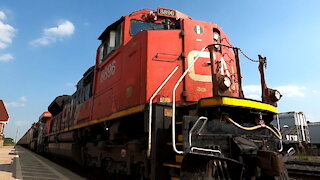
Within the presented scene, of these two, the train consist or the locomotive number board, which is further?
the locomotive number board

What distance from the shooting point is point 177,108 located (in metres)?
4.03

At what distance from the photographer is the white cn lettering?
569cm

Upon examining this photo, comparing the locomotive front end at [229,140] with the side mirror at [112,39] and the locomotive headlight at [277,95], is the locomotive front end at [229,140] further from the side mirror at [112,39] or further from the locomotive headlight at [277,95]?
the side mirror at [112,39]

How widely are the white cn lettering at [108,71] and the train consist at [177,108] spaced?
49mm

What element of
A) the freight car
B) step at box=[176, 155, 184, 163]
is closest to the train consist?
step at box=[176, 155, 184, 163]

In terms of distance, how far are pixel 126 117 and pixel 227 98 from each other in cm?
209

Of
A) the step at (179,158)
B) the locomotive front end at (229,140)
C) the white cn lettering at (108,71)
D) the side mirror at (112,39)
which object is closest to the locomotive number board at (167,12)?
the side mirror at (112,39)

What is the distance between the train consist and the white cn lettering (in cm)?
5

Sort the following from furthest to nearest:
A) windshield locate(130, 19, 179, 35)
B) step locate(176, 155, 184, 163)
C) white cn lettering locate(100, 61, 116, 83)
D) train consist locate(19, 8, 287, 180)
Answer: white cn lettering locate(100, 61, 116, 83)
windshield locate(130, 19, 179, 35)
step locate(176, 155, 184, 163)
train consist locate(19, 8, 287, 180)

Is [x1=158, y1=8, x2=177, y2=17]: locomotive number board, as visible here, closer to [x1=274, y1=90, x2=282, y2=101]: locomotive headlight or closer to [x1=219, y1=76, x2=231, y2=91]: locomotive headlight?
A: [x1=219, y1=76, x2=231, y2=91]: locomotive headlight

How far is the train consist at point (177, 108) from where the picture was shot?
3.16 m

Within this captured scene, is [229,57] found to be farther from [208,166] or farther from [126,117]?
[208,166]

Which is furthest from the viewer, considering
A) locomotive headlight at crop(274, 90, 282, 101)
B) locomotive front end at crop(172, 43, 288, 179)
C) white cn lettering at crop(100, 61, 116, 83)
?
white cn lettering at crop(100, 61, 116, 83)

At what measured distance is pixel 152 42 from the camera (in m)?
4.50
